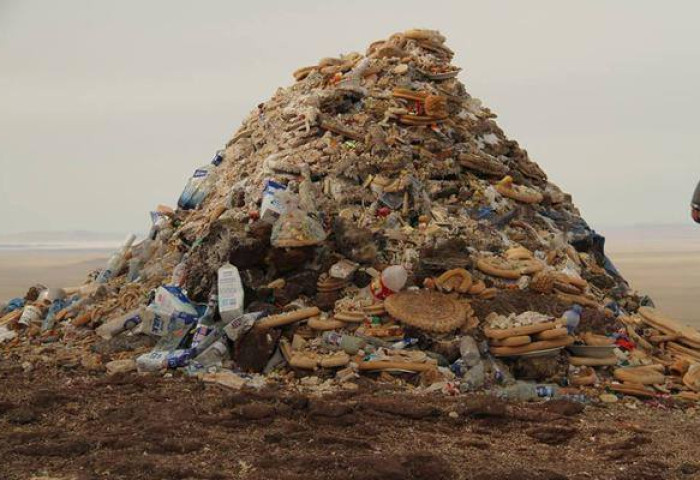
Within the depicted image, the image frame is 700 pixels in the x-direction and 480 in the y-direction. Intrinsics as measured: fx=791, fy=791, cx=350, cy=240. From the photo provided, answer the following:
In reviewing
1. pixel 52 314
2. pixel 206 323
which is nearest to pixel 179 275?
pixel 206 323

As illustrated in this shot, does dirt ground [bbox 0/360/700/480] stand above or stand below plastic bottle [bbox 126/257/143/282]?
below

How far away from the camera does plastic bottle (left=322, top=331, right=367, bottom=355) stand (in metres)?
9.14

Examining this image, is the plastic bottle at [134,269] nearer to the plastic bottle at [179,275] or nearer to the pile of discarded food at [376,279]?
the pile of discarded food at [376,279]

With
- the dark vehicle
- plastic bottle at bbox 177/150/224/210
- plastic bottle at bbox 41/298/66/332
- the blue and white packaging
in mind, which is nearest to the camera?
the dark vehicle

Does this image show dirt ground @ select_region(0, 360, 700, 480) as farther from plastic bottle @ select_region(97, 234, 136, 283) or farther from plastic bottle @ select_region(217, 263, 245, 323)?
plastic bottle @ select_region(97, 234, 136, 283)

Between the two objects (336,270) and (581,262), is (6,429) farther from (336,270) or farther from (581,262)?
→ (581,262)

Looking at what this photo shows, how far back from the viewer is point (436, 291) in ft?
32.0

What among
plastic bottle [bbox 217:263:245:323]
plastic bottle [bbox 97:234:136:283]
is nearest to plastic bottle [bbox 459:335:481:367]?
plastic bottle [bbox 217:263:245:323]

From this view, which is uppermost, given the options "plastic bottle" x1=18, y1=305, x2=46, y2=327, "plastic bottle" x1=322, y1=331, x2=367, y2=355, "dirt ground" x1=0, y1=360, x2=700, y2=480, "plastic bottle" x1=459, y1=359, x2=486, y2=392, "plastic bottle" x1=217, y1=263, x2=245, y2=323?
"plastic bottle" x1=217, y1=263, x2=245, y2=323

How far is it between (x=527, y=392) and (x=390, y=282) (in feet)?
6.86

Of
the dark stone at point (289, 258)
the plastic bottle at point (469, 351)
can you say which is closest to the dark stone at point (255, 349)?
the dark stone at point (289, 258)

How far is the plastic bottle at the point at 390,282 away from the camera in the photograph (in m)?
9.59

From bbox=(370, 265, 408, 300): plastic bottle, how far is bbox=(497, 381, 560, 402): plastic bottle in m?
1.82

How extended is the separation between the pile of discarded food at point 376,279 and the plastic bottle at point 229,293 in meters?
0.02
